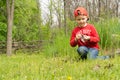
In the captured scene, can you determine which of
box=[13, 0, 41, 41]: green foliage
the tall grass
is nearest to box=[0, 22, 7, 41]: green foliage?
box=[13, 0, 41, 41]: green foliage

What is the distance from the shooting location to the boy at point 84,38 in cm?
511

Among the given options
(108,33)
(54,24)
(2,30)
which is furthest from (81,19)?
(2,30)

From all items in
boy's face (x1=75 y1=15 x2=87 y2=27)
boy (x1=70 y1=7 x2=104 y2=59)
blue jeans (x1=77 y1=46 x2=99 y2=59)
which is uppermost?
boy's face (x1=75 y1=15 x2=87 y2=27)

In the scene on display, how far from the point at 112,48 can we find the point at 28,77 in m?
3.38

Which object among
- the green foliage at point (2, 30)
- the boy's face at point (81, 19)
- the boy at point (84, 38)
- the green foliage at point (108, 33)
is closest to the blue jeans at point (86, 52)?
the boy at point (84, 38)

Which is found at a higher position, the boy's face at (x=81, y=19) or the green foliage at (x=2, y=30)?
the boy's face at (x=81, y=19)

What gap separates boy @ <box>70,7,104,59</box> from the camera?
5.11 metres

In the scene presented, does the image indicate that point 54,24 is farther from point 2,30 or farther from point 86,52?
point 86,52

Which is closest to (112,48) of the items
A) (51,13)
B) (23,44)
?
(23,44)

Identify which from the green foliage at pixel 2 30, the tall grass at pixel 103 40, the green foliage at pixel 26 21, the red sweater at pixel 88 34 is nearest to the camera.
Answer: the red sweater at pixel 88 34

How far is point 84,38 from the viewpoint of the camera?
5113 mm

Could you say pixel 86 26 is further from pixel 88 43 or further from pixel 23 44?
pixel 23 44

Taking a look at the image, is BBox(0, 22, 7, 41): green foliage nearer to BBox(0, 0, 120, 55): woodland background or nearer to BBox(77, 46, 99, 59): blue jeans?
BBox(0, 0, 120, 55): woodland background

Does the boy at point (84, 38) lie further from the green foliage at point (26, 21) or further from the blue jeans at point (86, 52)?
the green foliage at point (26, 21)
